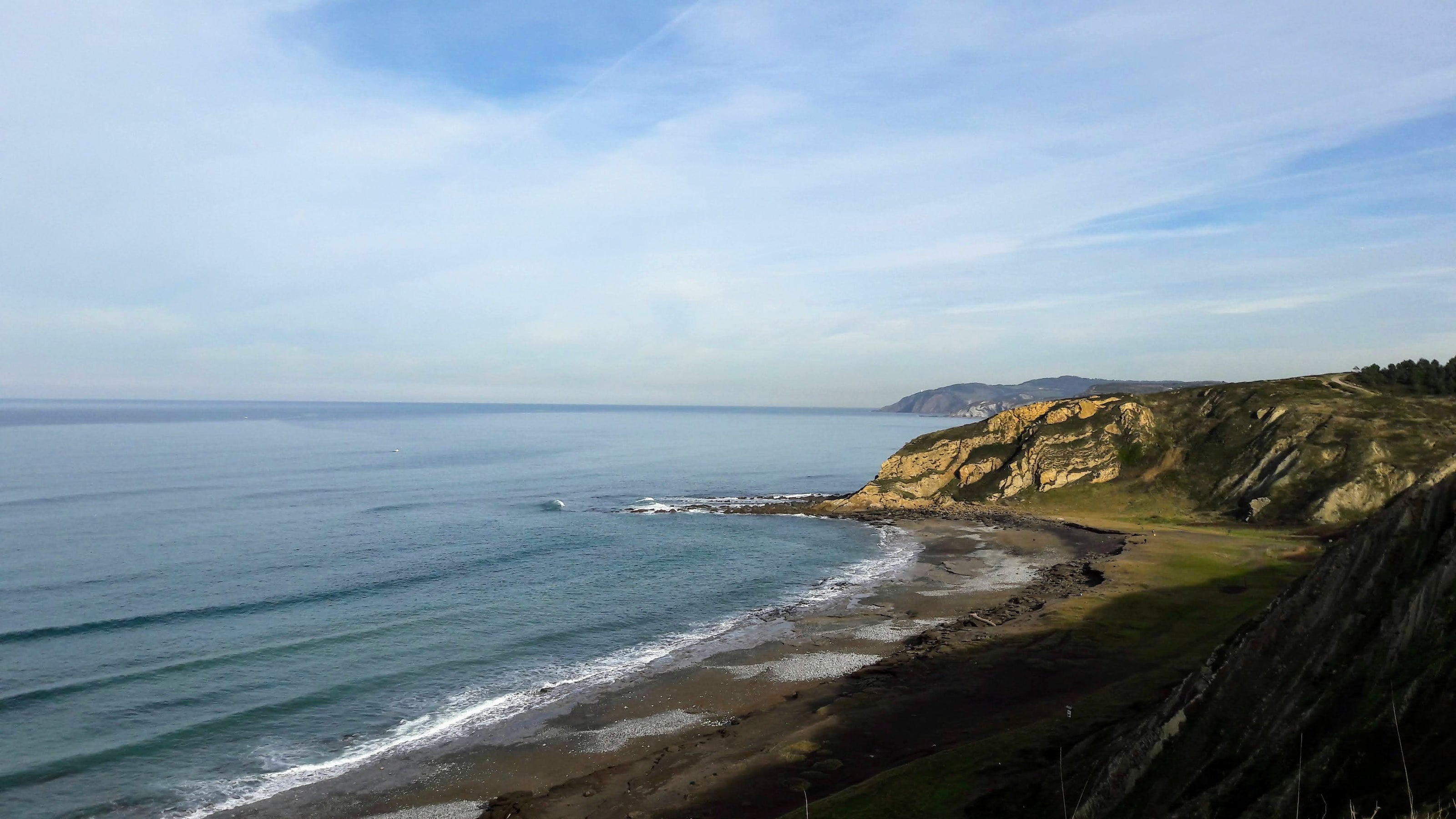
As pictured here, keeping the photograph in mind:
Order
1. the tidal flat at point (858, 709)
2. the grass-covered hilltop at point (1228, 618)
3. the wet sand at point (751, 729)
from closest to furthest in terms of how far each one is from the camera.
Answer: the grass-covered hilltop at point (1228, 618) → the tidal flat at point (858, 709) → the wet sand at point (751, 729)

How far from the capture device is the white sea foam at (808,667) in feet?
133

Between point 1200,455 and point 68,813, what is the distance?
98214mm

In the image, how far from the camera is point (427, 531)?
273ft

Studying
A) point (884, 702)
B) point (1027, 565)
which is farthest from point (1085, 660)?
point (1027, 565)

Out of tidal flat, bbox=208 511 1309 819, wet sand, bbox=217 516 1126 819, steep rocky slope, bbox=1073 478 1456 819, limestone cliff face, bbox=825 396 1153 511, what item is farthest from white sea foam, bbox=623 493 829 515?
steep rocky slope, bbox=1073 478 1456 819

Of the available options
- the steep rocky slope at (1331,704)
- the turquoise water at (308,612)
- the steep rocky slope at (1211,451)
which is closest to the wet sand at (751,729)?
the turquoise water at (308,612)

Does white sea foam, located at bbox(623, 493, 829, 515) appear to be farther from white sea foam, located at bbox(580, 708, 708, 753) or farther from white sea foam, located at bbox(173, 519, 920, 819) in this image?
white sea foam, located at bbox(580, 708, 708, 753)

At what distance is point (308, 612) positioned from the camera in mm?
52594

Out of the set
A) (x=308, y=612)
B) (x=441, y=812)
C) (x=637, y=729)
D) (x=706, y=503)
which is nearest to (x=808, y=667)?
(x=637, y=729)

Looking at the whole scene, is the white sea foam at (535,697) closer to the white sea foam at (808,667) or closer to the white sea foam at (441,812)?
the white sea foam at (808,667)

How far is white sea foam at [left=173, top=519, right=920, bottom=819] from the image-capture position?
2981 centimetres

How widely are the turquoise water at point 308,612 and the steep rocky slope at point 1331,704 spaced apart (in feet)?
93.8

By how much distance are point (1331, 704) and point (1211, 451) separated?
85606 millimetres

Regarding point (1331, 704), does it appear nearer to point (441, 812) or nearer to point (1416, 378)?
point (441, 812)
